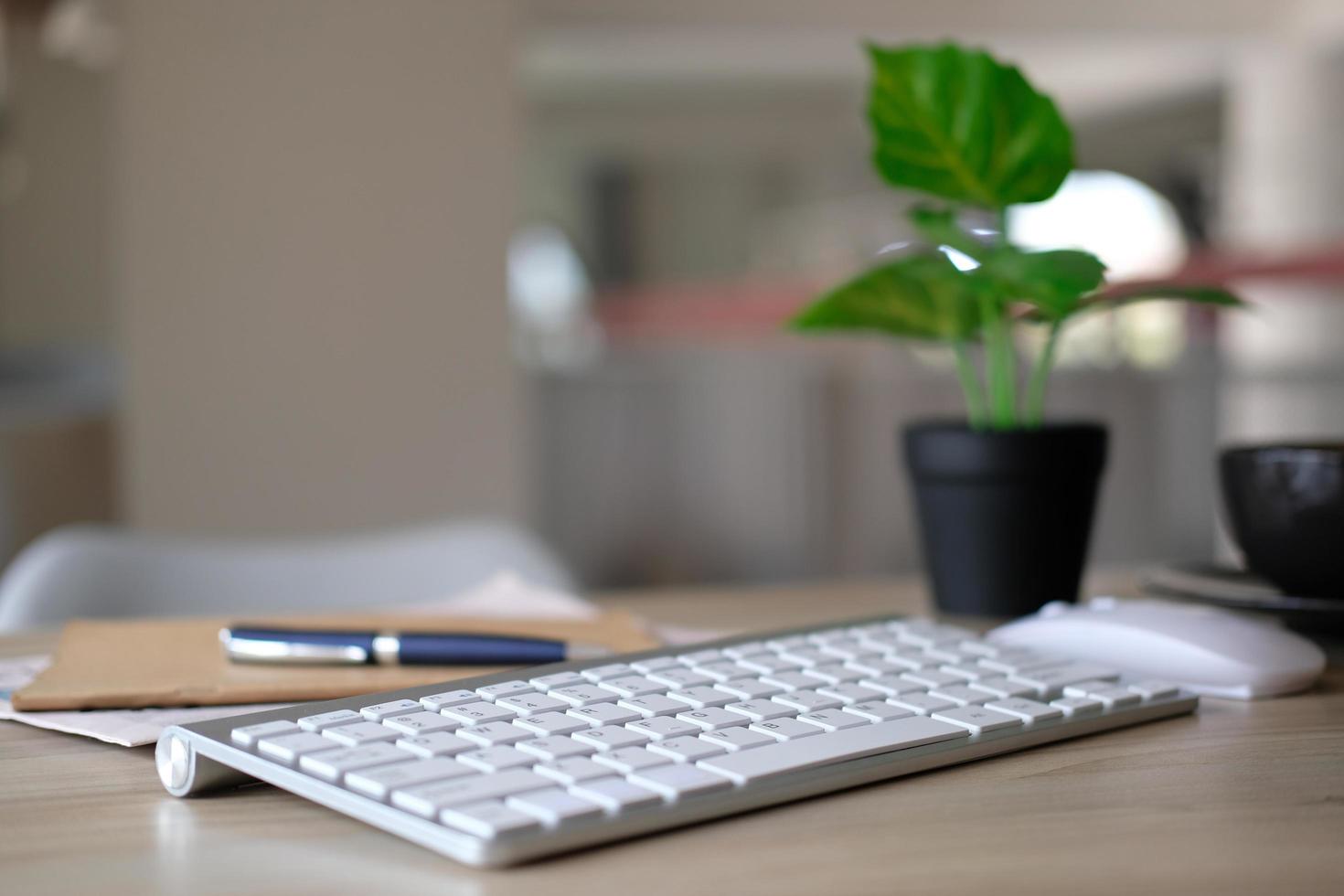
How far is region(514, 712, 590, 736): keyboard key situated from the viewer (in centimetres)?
47

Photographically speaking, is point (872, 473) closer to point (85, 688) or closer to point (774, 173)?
point (85, 688)

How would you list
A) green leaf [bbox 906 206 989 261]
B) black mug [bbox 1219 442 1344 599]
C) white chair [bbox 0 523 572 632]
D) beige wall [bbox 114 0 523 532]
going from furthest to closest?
beige wall [bbox 114 0 523 532] → white chair [bbox 0 523 572 632] → green leaf [bbox 906 206 989 261] → black mug [bbox 1219 442 1344 599]

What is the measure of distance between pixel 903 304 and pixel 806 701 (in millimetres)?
380

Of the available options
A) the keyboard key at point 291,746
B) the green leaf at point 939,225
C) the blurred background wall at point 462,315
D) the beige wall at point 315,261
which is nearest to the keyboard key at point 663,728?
the keyboard key at point 291,746

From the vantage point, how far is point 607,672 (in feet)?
1.86

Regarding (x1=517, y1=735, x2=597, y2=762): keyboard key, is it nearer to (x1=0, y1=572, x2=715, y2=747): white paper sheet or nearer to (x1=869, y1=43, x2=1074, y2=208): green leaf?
(x1=0, y1=572, x2=715, y2=747): white paper sheet

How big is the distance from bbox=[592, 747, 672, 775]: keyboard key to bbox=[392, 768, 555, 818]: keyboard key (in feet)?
0.08

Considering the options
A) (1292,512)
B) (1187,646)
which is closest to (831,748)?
(1187,646)

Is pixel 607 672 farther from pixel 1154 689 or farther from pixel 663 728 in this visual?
pixel 1154 689

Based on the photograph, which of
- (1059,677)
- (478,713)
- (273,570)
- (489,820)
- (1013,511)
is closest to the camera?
(489,820)

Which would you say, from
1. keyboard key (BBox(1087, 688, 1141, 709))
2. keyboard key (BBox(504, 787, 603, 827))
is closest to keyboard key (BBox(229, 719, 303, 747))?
keyboard key (BBox(504, 787, 603, 827))

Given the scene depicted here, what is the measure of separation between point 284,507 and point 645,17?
1499 mm

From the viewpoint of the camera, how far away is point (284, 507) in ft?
10.0

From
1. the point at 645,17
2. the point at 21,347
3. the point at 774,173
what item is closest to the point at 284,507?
the point at 645,17
